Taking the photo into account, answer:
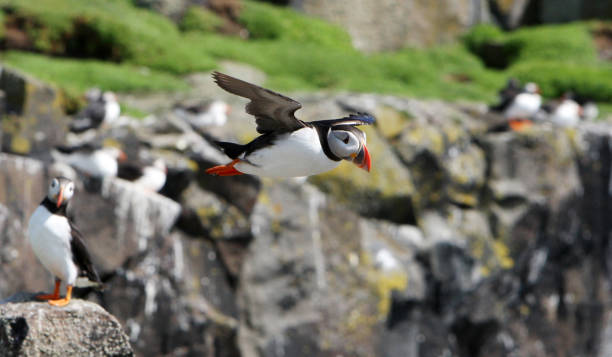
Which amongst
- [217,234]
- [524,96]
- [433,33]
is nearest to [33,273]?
[217,234]

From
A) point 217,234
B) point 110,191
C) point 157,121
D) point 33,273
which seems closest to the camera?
point 33,273

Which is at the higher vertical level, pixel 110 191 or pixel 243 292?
pixel 110 191

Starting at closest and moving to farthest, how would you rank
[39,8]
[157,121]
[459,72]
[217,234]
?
[217,234], [157,121], [39,8], [459,72]

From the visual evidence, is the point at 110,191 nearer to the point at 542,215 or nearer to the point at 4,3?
the point at 542,215

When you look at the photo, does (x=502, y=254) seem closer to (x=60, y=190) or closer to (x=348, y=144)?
(x=60, y=190)

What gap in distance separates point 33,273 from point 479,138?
5586mm

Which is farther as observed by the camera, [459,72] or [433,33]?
[433,33]

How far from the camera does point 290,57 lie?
12289mm

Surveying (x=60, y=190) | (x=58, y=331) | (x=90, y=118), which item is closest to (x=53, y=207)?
(x=60, y=190)

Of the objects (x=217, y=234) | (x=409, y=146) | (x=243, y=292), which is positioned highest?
(x=409, y=146)

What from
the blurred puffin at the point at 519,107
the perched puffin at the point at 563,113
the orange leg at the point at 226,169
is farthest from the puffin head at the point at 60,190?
the perched puffin at the point at 563,113

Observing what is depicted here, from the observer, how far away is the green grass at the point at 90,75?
31.9 ft

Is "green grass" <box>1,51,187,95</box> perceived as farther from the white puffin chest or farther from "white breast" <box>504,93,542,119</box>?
the white puffin chest

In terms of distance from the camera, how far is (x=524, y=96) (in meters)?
9.70
